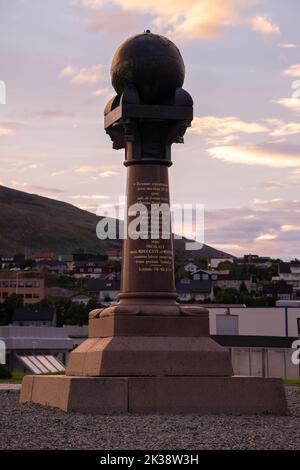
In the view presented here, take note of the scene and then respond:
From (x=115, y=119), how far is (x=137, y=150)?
0.90 metres

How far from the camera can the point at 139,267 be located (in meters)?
19.2

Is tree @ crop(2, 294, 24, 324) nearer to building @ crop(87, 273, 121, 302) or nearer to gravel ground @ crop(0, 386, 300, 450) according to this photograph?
building @ crop(87, 273, 121, 302)

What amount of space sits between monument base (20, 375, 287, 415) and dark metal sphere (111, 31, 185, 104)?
638 centimetres

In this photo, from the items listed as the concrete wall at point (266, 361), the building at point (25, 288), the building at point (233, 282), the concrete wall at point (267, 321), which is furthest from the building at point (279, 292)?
the concrete wall at point (266, 361)

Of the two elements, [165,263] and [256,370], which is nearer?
[165,263]

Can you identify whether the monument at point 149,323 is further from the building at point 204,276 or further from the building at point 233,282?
the building at point 204,276

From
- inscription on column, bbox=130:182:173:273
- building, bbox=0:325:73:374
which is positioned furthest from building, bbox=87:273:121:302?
inscription on column, bbox=130:182:173:273

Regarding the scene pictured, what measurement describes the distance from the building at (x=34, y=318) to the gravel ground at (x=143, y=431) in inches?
3583

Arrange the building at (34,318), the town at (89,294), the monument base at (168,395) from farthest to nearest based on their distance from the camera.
→ the town at (89,294)
the building at (34,318)
the monument base at (168,395)

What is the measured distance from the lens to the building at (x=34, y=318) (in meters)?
107

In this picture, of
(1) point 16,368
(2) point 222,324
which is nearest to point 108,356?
(1) point 16,368

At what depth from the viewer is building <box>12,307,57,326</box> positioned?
107375 mm

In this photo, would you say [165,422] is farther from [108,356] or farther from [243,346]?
[243,346]

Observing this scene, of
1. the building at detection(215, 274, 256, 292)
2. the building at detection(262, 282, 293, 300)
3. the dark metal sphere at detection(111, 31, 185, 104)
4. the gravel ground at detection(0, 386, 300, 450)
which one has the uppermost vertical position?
the building at detection(215, 274, 256, 292)
